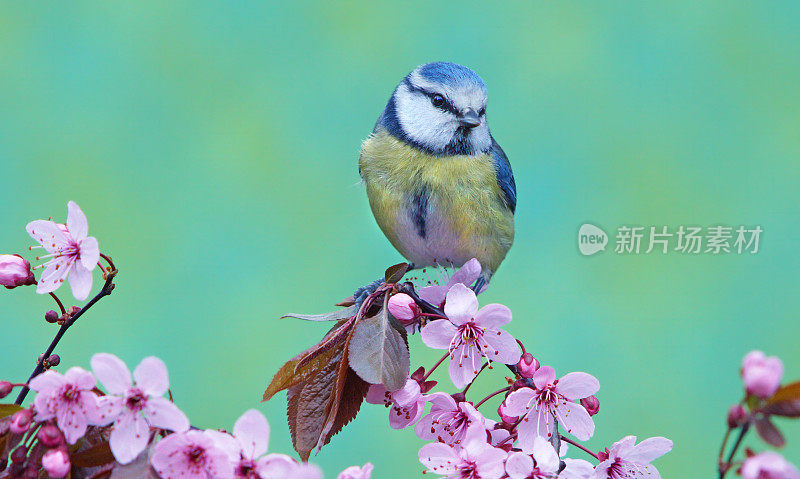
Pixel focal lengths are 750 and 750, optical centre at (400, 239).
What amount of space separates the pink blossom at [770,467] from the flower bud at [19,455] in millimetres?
722

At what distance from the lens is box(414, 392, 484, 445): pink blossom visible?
40.6 inches

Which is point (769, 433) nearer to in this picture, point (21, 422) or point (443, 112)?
point (21, 422)

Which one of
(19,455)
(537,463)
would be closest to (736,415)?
(537,463)

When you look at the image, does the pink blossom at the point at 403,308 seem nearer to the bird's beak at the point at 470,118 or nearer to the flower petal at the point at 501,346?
the flower petal at the point at 501,346

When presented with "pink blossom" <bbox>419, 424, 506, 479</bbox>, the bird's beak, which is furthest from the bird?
"pink blossom" <bbox>419, 424, 506, 479</bbox>

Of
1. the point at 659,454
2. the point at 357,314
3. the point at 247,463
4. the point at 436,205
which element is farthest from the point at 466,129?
the point at 247,463

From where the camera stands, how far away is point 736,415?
25.9 inches

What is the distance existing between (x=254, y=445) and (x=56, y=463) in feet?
0.66

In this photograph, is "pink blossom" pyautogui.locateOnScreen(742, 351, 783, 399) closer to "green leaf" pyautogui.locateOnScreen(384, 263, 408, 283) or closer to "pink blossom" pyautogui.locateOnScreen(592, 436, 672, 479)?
→ "pink blossom" pyautogui.locateOnScreen(592, 436, 672, 479)

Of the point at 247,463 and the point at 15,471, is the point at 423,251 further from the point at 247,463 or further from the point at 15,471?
the point at 15,471

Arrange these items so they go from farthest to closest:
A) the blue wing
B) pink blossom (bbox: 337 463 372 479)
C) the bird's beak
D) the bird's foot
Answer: the blue wing < the bird's beak < the bird's foot < pink blossom (bbox: 337 463 372 479)

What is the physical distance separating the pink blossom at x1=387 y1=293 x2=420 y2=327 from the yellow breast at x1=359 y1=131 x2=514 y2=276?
39cm

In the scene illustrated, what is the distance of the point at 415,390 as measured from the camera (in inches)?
40.4

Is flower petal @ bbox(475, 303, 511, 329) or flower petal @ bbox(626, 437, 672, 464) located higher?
flower petal @ bbox(475, 303, 511, 329)
